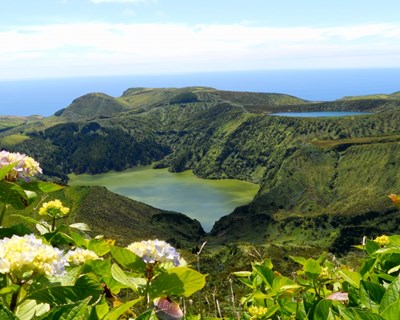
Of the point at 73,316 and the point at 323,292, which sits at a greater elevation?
the point at 73,316

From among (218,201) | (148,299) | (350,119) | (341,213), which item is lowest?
(218,201)

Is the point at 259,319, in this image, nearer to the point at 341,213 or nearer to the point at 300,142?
the point at 341,213

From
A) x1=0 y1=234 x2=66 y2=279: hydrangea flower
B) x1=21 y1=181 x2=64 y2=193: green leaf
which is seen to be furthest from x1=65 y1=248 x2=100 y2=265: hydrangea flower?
x1=21 y1=181 x2=64 y2=193: green leaf

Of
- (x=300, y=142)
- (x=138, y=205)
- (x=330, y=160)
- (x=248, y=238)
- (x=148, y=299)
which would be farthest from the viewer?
(x=300, y=142)

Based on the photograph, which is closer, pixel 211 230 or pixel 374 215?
pixel 374 215

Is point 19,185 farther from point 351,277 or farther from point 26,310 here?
point 351,277

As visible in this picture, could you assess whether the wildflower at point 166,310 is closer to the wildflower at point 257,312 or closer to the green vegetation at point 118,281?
the green vegetation at point 118,281

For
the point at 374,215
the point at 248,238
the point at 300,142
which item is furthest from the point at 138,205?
the point at 300,142

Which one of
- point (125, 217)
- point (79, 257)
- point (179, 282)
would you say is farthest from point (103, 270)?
point (125, 217)
